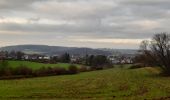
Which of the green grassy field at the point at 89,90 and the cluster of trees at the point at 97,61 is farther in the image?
the cluster of trees at the point at 97,61

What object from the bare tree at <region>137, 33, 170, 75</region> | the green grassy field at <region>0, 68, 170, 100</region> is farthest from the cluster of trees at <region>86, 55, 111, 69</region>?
the green grassy field at <region>0, 68, 170, 100</region>

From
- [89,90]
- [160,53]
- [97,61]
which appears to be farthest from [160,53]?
[97,61]

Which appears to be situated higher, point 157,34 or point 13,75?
point 157,34

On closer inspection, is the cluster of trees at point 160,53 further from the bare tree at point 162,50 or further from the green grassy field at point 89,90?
the green grassy field at point 89,90

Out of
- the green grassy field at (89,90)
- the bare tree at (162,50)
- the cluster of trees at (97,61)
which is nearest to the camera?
Answer: the green grassy field at (89,90)

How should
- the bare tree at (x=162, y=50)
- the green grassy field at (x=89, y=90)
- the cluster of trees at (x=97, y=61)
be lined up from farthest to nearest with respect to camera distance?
1. the cluster of trees at (x=97, y=61)
2. the bare tree at (x=162, y=50)
3. the green grassy field at (x=89, y=90)

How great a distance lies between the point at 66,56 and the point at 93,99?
446 ft

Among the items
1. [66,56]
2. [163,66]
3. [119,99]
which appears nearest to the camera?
[119,99]

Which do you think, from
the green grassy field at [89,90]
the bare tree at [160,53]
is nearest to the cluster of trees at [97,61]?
the bare tree at [160,53]

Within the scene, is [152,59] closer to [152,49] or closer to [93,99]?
[152,49]

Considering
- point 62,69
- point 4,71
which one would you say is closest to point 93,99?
point 4,71

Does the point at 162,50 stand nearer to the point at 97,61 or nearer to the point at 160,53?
the point at 160,53

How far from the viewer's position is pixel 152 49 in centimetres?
8538

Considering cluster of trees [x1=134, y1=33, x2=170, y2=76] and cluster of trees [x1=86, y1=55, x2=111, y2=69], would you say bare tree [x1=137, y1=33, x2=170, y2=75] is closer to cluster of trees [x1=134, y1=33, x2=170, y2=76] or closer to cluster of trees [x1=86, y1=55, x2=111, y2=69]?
cluster of trees [x1=134, y1=33, x2=170, y2=76]
